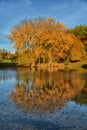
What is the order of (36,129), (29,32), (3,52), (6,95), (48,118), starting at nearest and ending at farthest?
(36,129) → (48,118) → (6,95) → (29,32) → (3,52)

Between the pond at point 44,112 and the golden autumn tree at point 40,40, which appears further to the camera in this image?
the golden autumn tree at point 40,40

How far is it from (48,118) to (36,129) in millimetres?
1906

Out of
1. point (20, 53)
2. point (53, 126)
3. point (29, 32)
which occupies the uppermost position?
point (29, 32)

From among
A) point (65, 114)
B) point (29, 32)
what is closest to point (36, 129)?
point (65, 114)

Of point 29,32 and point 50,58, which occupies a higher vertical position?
point 29,32

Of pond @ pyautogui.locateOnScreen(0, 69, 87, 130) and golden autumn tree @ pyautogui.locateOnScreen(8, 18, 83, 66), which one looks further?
golden autumn tree @ pyautogui.locateOnScreen(8, 18, 83, 66)

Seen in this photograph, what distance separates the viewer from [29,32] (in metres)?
69.7

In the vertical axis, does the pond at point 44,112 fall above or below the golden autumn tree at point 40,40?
below

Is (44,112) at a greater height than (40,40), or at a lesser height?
lesser

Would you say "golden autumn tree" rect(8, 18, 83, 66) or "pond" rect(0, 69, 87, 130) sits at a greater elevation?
"golden autumn tree" rect(8, 18, 83, 66)

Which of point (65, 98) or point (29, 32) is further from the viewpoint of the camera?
point (29, 32)

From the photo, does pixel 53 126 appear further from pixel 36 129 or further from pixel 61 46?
pixel 61 46

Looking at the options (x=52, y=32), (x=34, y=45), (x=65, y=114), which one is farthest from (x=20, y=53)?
(x=65, y=114)

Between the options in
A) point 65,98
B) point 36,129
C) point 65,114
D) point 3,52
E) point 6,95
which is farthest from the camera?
point 3,52
